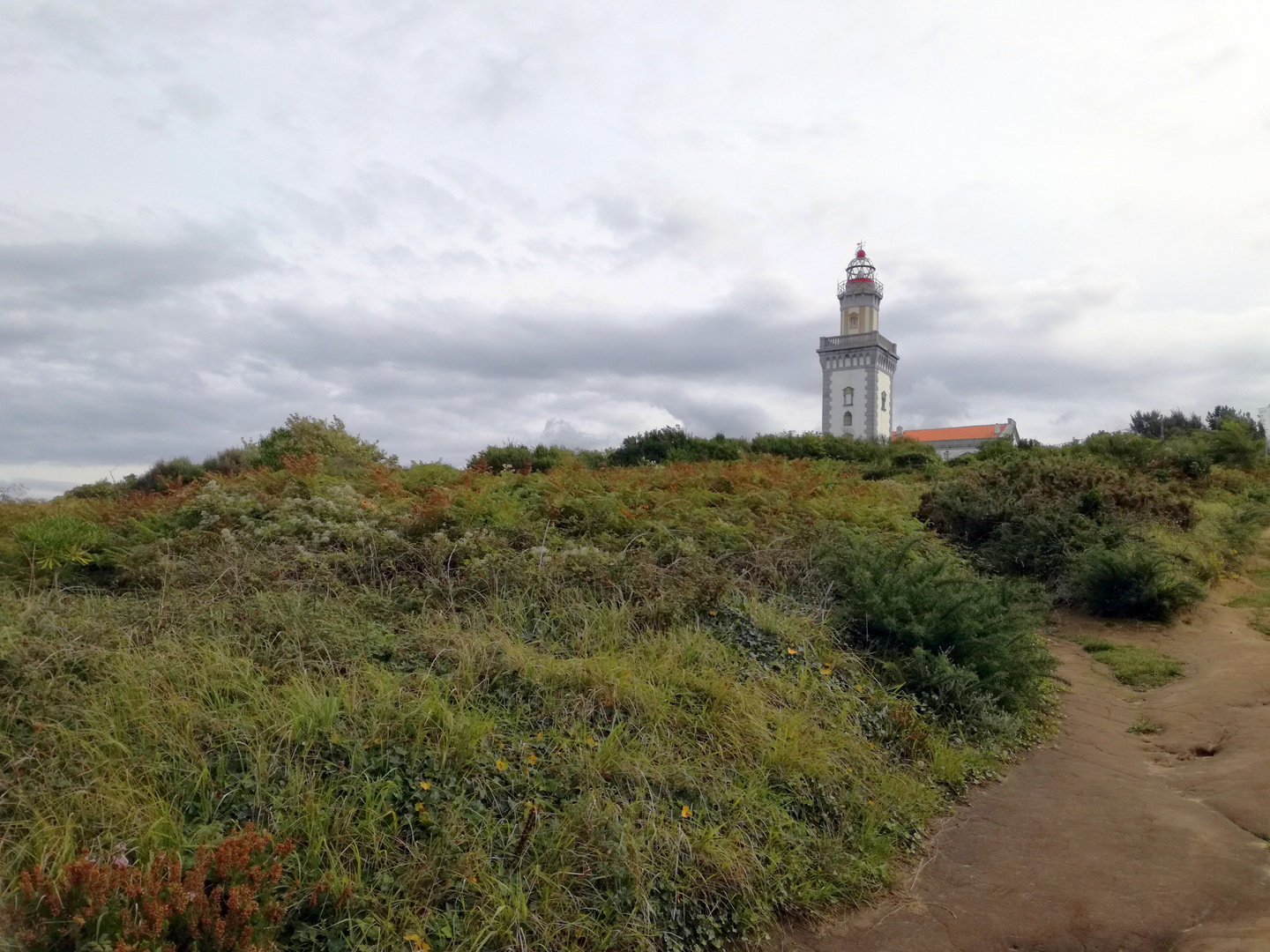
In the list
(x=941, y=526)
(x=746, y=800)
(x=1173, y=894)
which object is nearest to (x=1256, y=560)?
(x=941, y=526)

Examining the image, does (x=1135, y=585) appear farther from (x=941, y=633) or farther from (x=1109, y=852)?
(x=1109, y=852)

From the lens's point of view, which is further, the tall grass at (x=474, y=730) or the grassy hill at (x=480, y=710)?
the tall grass at (x=474, y=730)

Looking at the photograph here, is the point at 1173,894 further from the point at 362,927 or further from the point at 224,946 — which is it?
the point at 224,946

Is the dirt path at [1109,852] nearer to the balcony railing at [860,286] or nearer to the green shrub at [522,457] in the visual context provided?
the green shrub at [522,457]

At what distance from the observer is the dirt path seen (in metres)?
4.12

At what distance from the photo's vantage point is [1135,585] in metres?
10.6

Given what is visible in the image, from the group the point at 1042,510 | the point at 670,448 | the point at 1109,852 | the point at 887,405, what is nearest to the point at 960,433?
the point at 887,405

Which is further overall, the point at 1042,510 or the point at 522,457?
the point at 522,457

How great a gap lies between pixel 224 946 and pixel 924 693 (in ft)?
16.7

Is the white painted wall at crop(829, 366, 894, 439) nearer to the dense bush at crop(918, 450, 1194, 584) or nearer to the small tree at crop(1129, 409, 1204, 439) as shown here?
the small tree at crop(1129, 409, 1204, 439)

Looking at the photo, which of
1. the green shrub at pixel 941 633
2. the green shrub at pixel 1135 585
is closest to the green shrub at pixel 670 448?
the green shrub at pixel 1135 585

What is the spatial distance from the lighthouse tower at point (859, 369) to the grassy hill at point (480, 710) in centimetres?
5835

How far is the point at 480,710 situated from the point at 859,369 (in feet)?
215

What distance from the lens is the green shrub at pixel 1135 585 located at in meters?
10.5
